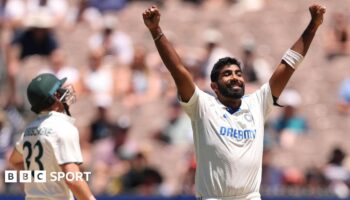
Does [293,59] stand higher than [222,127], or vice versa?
[293,59]

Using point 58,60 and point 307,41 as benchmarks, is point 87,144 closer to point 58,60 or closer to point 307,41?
point 58,60

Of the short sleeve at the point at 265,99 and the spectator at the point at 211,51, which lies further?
the spectator at the point at 211,51

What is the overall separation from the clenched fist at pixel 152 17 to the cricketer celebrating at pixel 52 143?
110 centimetres

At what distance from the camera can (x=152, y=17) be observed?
9.99 m

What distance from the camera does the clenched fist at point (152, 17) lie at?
9953 millimetres

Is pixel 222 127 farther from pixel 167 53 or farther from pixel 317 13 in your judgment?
pixel 317 13

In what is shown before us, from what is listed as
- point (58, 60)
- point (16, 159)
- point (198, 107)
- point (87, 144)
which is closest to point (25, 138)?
point (16, 159)

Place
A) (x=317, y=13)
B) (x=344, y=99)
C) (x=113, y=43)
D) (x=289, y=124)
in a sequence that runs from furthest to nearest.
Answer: (x=113, y=43) → (x=344, y=99) → (x=289, y=124) → (x=317, y=13)

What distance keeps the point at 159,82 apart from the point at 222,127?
9559 millimetres

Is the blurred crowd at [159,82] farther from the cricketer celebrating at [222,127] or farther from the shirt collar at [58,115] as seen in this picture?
the shirt collar at [58,115]

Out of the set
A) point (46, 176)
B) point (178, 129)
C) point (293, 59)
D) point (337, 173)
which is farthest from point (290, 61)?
point (178, 129)

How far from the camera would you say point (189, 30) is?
21609 millimetres

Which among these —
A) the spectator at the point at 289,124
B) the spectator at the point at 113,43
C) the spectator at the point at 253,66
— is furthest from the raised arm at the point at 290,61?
the spectator at the point at 113,43

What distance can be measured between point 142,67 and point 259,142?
9325 millimetres
